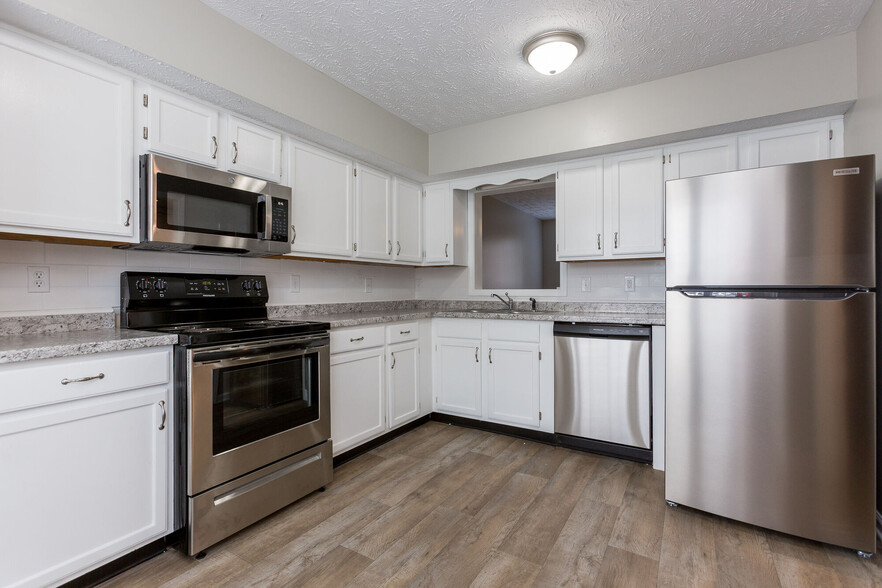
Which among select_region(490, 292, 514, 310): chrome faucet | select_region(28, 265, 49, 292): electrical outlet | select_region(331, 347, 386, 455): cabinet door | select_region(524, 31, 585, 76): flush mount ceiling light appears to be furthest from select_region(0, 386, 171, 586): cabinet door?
select_region(490, 292, 514, 310): chrome faucet

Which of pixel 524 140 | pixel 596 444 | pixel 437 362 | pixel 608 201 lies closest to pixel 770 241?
pixel 608 201

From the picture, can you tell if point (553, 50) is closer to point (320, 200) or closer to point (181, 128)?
point (320, 200)

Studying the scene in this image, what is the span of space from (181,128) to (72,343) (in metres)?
1.13

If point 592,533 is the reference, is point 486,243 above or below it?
above

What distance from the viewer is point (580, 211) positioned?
3.23m

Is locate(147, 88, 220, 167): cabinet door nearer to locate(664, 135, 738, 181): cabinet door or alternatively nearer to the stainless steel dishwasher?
the stainless steel dishwasher

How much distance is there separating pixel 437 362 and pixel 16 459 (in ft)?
8.27

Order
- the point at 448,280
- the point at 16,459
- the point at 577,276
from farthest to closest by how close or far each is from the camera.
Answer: the point at 448,280 < the point at 577,276 < the point at 16,459

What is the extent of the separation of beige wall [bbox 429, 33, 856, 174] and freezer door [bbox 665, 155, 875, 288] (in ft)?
2.92

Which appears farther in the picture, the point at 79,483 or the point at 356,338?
the point at 356,338

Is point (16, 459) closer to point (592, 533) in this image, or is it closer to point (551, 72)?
point (592, 533)

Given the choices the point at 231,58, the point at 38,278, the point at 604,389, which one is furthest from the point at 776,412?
the point at 38,278

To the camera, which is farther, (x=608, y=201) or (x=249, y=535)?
(x=608, y=201)

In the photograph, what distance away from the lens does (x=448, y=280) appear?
4168 millimetres
